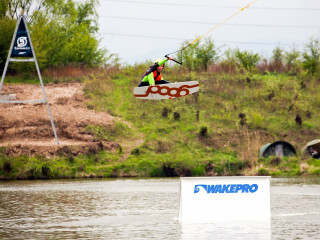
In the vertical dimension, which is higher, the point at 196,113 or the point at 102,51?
the point at 102,51

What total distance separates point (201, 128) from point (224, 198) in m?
28.7

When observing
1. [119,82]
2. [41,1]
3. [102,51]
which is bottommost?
[119,82]

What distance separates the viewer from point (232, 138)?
46344 mm

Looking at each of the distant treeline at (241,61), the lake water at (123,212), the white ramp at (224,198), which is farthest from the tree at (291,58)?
the white ramp at (224,198)

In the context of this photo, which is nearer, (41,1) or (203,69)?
(203,69)

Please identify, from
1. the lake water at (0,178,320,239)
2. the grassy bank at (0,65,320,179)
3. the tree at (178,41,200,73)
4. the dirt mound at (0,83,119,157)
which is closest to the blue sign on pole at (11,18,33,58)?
the dirt mound at (0,83,119,157)

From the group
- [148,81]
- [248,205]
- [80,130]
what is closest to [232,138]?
[80,130]

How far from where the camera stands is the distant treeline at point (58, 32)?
176ft

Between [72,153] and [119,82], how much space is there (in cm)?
1633

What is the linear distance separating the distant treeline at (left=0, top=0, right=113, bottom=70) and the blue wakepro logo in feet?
126

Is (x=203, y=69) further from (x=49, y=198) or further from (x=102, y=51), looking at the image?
(x=49, y=198)

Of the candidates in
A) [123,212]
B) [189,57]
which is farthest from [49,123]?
[123,212]

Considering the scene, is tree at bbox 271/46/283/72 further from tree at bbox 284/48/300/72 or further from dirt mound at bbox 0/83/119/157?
dirt mound at bbox 0/83/119/157

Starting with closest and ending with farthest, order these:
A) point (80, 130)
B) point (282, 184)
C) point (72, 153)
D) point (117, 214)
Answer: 1. point (117, 214)
2. point (282, 184)
3. point (72, 153)
4. point (80, 130)
